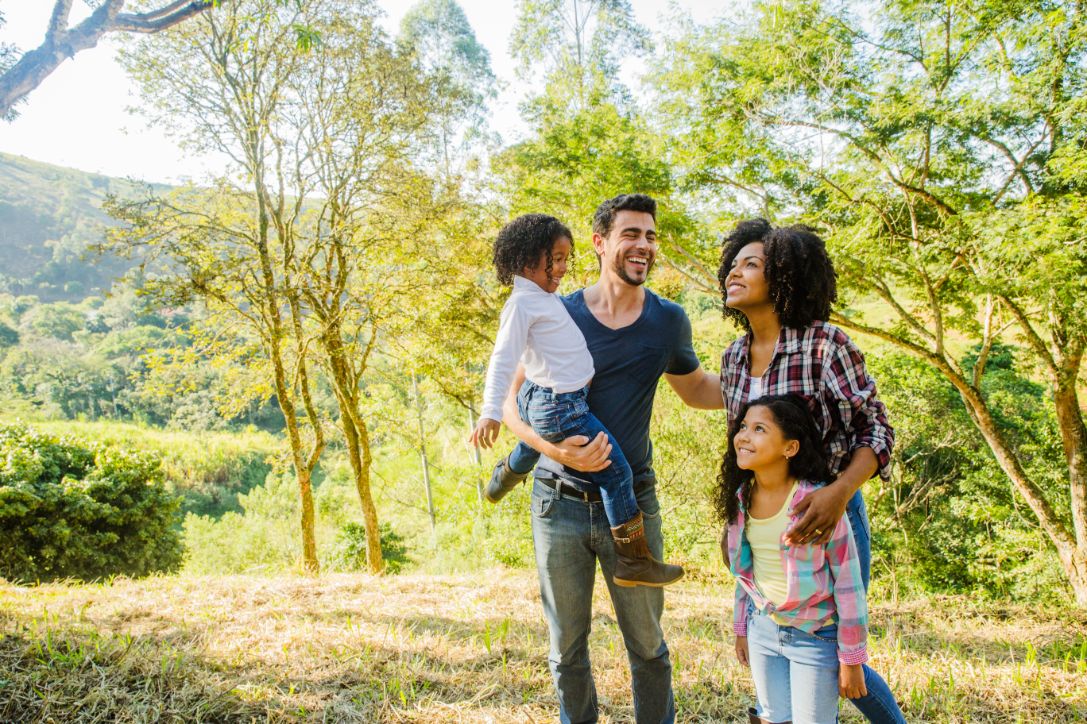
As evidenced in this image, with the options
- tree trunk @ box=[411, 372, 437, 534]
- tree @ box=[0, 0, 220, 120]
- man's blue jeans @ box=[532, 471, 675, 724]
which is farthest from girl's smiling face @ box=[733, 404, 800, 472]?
tree trunk @ box=[411, 372, 437, 534]

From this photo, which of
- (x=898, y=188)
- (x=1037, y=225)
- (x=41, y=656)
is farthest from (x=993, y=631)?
(x=41, y=656)

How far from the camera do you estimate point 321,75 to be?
8469mm

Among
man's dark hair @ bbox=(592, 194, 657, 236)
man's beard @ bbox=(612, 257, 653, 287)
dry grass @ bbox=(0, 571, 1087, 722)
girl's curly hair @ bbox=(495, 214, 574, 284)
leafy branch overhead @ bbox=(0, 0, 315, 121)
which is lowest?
dry grass @ bbox=(0, 571, 1087, 722)

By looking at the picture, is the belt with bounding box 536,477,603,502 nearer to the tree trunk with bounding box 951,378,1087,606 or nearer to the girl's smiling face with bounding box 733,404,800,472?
the girl's smiling face with bounding box 733,404,800,472

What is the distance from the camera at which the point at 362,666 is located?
9.21 feet

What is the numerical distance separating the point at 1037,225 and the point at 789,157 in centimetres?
274

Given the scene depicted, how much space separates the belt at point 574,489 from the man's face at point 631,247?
718 millimetres

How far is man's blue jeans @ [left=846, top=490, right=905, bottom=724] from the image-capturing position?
1597 millimetres

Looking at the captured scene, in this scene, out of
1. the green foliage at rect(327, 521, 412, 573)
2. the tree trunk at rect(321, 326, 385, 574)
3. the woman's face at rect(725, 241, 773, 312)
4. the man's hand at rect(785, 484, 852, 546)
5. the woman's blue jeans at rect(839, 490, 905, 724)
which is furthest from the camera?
the green foliage at rect(327, 521, 412, 573)

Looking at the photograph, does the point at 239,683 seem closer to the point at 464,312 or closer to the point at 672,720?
the point at 672,720

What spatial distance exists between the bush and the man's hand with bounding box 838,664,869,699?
10073 millimetres

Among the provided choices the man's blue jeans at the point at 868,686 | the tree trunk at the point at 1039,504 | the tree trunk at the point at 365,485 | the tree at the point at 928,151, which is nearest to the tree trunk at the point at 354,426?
the tree trunk at the point at 365,485

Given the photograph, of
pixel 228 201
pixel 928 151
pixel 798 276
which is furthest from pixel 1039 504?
pixel 228 201

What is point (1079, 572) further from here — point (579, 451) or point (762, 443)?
point (579, 451)
